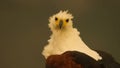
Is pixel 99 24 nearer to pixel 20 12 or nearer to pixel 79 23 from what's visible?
pixel 79 23

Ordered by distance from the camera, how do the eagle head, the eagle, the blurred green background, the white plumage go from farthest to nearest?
the blurred green background, the eagle head, the white plumage, the eagle

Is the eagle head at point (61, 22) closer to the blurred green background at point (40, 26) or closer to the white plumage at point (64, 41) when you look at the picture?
the white plumage at point (64, 41)

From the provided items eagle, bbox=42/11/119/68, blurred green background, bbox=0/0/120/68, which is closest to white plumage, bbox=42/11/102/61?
eagle, bbox=42/11/119/68

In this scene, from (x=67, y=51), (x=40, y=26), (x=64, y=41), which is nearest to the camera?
(x=67, y=51)

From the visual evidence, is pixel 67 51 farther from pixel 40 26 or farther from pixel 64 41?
pixel 40 26

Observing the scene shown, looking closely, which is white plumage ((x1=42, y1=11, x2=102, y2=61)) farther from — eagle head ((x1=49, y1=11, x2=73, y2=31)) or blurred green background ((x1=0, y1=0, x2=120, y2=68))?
blurred green background ((x1=0, y1=0, x2=120, y2=68))

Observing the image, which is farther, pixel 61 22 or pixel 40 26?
pixel 40 26

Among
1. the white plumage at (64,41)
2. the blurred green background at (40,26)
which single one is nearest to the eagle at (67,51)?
the white plumage at (64,41)

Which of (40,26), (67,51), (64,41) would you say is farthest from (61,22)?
(40,26)
